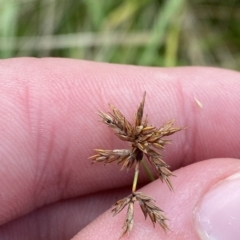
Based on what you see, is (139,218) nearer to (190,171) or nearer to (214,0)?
(190,171)

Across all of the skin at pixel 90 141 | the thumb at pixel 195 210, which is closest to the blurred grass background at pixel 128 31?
the skin at pixel 90 141

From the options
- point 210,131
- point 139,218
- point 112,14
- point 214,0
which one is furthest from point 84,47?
point 139,218

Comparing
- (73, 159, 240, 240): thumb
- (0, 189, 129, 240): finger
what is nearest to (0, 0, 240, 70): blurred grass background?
(0, 189, 129, 240): finger

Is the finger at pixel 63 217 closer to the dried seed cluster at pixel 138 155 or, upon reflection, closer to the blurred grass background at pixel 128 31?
the dried seed cluster at pixel 138 155

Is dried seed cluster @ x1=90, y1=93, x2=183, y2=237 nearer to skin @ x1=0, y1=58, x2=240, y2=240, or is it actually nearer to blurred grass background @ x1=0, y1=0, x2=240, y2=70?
skin @ x1=0, y1=58, x2=240, y2=240

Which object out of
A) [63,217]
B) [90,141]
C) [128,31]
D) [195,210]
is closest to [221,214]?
[195,210]

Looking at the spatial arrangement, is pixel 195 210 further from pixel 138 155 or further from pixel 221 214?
pixel 138 155

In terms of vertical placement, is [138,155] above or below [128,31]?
below
